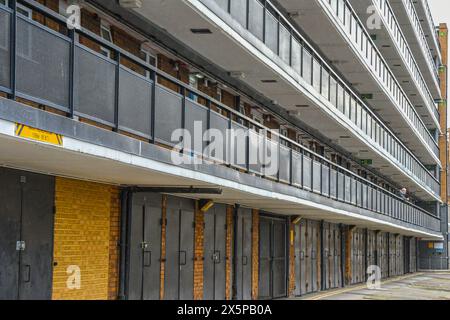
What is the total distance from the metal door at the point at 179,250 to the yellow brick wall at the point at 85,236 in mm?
2675

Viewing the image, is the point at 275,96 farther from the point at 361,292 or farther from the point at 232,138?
the point at 361,292

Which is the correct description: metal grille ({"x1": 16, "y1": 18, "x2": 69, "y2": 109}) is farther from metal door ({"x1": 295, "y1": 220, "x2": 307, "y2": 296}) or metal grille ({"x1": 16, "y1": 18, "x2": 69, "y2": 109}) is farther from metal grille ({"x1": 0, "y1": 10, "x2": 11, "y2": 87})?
metal door ({"x1": 295, "y1": 220, "x2": 307, "y2": 296})

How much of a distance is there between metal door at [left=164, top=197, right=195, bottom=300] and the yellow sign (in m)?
8.99

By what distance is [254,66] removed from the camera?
21.1 metres

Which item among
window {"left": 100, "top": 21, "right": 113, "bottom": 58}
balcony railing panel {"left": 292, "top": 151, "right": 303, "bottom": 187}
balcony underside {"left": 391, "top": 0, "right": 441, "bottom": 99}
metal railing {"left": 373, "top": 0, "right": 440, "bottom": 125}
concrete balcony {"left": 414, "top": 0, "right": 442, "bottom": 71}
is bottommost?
balcony railing panel {"left": 292, "top": 151, "right": 303, "bottom": 187}

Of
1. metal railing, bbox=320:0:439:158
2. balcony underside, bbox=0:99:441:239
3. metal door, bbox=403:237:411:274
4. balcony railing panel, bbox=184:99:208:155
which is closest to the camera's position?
balcony underside, bbox=0:99:441:239

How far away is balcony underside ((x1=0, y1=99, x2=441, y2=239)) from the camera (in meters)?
9.61

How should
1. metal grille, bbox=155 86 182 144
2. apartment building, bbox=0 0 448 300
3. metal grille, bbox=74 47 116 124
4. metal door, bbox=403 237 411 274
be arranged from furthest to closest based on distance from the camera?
1. metal door, bbox=403 237 411 274
2. metal grille, bbox=155 86 182 144
3. metal grille, bbox=74 47 116 124
4. apartment building, bbox=0 0 448 300

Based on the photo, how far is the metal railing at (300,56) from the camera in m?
19.1

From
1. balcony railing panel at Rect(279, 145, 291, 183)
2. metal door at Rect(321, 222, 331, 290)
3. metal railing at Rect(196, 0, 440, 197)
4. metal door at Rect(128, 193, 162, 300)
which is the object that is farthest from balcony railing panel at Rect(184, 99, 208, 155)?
metal door at Rect(321, 222, 331, 290)

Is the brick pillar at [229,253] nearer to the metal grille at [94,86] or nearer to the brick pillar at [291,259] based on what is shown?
the brick pillar at [291,259]

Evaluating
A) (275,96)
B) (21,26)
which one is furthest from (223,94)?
(21,26)

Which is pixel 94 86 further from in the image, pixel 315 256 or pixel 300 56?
pixel 315 256
